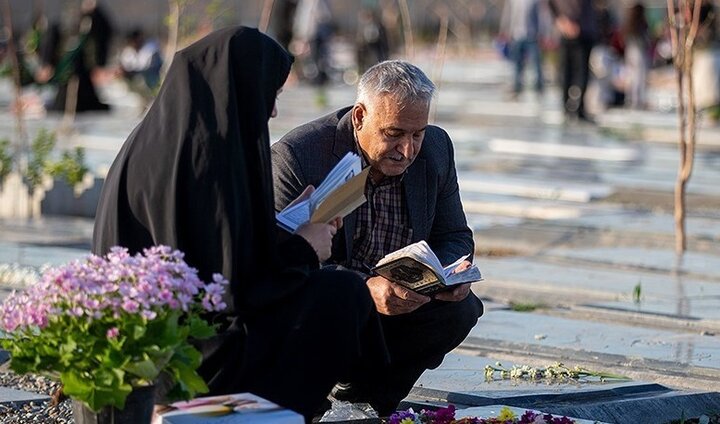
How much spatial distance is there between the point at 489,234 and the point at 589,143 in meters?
6.96

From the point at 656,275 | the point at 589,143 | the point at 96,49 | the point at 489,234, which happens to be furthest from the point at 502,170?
the point at 96,49

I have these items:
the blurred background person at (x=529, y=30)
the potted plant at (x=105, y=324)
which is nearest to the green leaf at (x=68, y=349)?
the potted plant at (x=105, y=324)

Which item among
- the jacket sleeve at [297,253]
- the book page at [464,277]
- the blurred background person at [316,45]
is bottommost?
the blurred background person at [316,45]

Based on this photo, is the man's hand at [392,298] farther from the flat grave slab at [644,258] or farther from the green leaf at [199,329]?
the flat grave slab at [644,258]

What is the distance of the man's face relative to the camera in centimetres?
527

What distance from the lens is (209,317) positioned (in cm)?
453

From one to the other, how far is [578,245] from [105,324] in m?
6.43

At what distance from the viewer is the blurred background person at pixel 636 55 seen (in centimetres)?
2244

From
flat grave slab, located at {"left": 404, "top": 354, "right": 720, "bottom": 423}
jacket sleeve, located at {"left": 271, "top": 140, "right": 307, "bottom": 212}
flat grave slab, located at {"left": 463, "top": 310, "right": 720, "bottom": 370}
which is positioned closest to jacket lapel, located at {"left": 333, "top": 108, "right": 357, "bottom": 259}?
jacket sleeve, located at {"left": 271, "top": 140, "right": 307, "bottom": 212}

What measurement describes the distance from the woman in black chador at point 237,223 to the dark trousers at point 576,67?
47.3ft

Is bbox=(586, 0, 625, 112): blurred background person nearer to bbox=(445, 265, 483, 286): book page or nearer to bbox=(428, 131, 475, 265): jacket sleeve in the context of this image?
bbox=(428, 131, 475, 265): jacket sleeve

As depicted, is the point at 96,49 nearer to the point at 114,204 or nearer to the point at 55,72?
the point at 55,72

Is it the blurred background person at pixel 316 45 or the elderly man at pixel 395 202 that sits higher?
the elderly man at pixel 395 202

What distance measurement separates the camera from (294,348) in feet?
14.7
